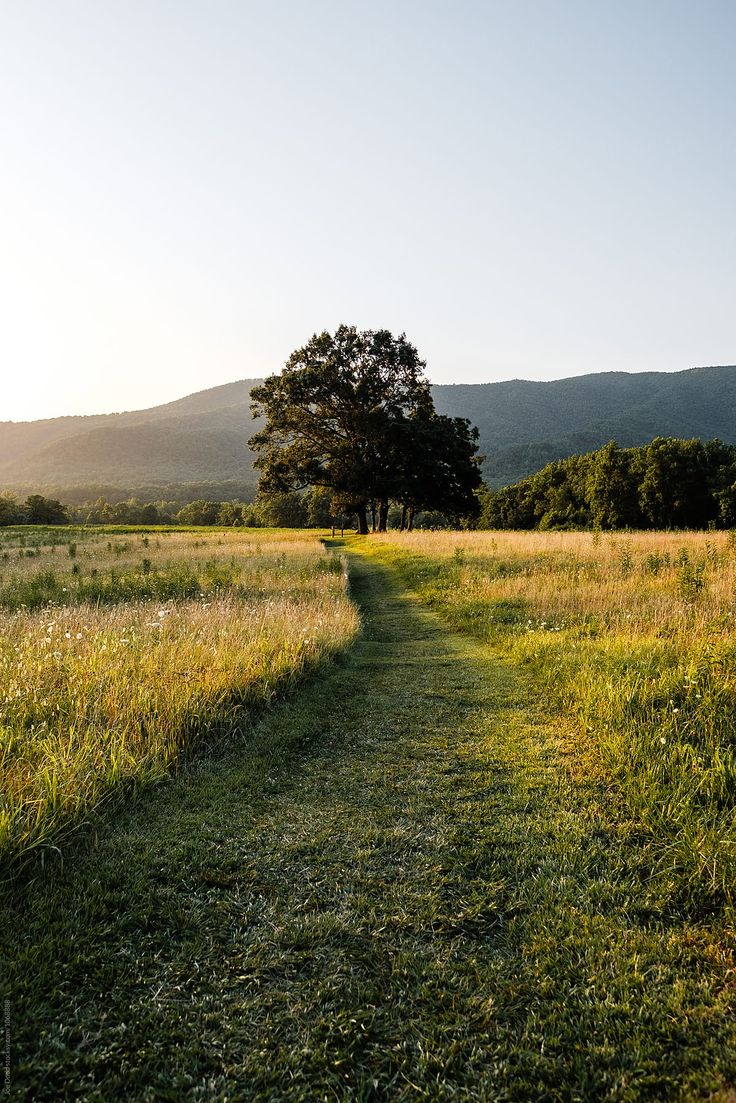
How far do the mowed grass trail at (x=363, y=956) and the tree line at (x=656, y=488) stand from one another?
61.2 metres

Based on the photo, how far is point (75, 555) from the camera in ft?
82.6

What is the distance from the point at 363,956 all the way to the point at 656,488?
68.9 meters

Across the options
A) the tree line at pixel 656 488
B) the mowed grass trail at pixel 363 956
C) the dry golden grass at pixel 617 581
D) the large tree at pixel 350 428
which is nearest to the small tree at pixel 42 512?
the large tree at pixel 350 428

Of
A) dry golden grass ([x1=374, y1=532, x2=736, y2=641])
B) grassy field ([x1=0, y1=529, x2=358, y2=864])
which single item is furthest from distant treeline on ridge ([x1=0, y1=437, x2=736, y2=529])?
grassy field ([x1=0, y1=529, x2=358, y2=864])

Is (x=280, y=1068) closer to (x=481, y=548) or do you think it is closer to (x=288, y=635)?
(x=288, y=635)

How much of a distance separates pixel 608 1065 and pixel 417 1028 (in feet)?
2.62

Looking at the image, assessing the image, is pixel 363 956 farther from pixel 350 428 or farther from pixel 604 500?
pixel 604 500

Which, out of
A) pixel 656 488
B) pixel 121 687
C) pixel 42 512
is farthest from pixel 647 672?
pixel 42 512

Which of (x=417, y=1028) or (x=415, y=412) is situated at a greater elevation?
(x=415, y=412)

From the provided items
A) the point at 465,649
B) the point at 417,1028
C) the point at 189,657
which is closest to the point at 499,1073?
the point at 417,1028

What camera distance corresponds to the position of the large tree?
41.1 m

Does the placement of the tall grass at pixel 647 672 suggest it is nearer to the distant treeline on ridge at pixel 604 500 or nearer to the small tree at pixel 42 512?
the distant treeline on ridge at pixel 604 500

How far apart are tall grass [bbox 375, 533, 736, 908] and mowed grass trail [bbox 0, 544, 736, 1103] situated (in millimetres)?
379

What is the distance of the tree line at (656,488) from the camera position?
6156 cm
